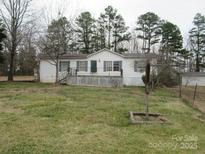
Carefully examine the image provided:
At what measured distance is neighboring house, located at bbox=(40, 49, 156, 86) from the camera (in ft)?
85.1

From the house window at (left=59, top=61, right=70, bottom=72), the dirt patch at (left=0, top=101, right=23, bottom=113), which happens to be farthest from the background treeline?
the dirt patch at (left=0, top=101, right=23, bottom=113)

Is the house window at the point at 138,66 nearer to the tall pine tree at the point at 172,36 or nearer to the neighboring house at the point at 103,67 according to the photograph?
the neighboring house at the point at 103,67

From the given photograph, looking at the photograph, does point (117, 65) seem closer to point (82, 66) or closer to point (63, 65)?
point (82, 66)

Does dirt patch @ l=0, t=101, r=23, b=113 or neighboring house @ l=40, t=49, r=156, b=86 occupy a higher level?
neighboring house @ l=40, t=49, r=156, b=86

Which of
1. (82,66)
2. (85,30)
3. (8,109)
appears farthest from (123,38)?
(8,109)

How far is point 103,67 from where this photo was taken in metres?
27.3

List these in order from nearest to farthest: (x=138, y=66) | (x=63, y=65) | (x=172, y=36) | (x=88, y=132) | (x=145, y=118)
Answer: (x=88, y=132), (x=145, y=118), (x=138, y=66), (x=63, y=65), (x=172, y=36)

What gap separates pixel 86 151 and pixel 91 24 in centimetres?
3559

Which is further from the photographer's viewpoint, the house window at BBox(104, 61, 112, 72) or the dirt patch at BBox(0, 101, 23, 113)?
the house window at BBox(104, 61, 112, 72)

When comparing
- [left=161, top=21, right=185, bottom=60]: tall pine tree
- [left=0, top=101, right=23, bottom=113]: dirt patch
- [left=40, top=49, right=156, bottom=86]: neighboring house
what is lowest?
[left=0, top=101, right=23, bottom=113]: dirt patch

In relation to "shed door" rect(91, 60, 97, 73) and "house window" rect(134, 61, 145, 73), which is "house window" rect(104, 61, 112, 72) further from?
"house window" rect(134, 61, 145, 73)

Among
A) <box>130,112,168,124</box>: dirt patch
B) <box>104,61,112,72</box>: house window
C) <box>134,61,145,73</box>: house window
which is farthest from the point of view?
<box>104,61,112,72</box>: house window

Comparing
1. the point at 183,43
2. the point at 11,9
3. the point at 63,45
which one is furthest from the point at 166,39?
the point at 11,9

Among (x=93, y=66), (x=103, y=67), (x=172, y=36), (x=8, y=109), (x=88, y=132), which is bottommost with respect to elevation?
(x=88, y=132)
